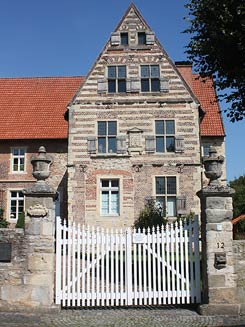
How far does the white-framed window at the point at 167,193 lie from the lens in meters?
21.6

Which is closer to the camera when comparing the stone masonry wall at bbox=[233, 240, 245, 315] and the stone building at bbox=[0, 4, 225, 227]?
the stone masonry wall at bbox=[233, 240, 245, 315]

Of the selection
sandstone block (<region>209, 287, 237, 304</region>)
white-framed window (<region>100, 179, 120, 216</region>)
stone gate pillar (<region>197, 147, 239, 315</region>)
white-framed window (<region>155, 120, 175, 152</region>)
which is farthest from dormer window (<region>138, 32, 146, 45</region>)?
sandstone block (<region>209, 287, 237, 304</region>)

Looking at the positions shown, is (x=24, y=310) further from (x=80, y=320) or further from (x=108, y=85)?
(x=108, y=85)

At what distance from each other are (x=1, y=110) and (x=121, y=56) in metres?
Result: 9.75

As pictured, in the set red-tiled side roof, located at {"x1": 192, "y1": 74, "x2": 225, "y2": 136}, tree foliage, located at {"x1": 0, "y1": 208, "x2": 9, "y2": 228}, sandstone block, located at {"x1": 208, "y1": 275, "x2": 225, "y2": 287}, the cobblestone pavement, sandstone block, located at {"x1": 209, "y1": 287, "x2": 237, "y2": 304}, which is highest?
red-tiled side roof, located at {"x1": 192, "y1": 74, "x2": 225, "y2": 136}

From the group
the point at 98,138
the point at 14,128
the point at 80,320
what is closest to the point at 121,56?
the point at 98,138

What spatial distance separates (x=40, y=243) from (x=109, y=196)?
1252cm

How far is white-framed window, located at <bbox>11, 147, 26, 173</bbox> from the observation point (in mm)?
26203

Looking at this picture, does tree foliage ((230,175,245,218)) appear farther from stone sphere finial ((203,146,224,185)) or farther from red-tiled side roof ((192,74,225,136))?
stone sphere finial ((203,146,224,185))

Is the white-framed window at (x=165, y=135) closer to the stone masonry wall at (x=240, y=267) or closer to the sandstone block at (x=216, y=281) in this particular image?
the stone masonry wall at (x=240, y=267)

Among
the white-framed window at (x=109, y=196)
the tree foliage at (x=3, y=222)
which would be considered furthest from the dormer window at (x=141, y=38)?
the tree foliage at (x=3, y=222)

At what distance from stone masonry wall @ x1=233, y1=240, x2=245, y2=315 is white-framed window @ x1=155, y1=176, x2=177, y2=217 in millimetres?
12166

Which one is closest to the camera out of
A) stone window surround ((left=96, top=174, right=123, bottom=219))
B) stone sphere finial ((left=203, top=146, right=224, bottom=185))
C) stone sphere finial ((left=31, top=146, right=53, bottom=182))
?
stone sphere finial ((left=203, top=146, right=224, bottom=185))

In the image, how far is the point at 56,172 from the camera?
25875mm
